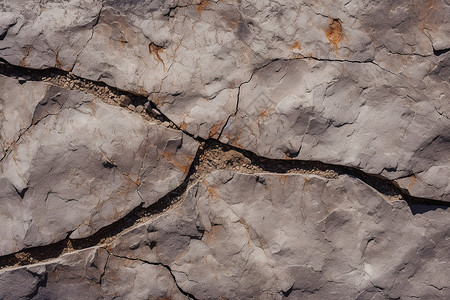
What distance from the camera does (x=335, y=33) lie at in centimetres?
195

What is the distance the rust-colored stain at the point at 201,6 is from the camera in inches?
76.9

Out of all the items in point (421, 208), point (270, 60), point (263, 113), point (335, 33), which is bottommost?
point (421, 208)

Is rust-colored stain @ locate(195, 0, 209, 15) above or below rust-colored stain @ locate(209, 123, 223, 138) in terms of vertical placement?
above

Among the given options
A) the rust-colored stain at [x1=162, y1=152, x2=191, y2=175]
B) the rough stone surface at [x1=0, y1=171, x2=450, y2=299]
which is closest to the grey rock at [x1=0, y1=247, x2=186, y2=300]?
the rough stone surface at [x1=0, y1=171, x2=450, y2=299]

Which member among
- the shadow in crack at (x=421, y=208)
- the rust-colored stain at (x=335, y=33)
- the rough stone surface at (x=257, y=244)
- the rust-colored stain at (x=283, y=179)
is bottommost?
the rough stone surface at (x=257, y=244)

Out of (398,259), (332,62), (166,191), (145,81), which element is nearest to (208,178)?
(166,191)

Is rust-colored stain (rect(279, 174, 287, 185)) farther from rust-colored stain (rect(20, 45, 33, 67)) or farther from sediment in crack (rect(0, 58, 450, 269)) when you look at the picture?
rust-colored stain (rect(20, 45, 33, 67))

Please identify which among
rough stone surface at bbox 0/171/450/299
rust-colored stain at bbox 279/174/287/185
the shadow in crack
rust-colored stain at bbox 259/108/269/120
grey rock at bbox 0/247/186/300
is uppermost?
rust-colored stain at bbox 259/108/269/120

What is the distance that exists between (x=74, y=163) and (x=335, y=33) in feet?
4.01

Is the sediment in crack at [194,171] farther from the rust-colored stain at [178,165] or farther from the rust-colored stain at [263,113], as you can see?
the rust-colored stain at [263,113]

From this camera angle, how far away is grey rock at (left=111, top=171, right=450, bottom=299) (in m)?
1.96

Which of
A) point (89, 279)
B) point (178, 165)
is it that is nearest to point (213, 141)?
point (178, 165)

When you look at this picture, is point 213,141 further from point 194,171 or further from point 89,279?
point 89,279

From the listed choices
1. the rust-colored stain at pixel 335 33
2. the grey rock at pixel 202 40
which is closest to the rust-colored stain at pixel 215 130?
the grey rock at pixel 202 40
